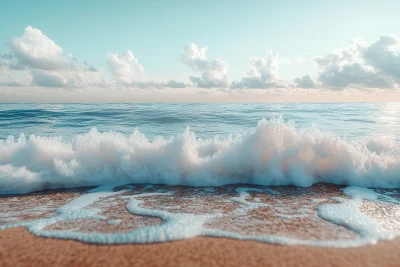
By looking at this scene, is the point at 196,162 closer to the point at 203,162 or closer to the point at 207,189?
the point at 203,162

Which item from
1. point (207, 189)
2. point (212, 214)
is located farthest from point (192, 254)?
point (207, 189)

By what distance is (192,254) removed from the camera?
2.48 m

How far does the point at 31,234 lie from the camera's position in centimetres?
294

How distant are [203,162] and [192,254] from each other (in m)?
3.32

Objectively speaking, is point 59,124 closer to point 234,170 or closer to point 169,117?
point 169,117

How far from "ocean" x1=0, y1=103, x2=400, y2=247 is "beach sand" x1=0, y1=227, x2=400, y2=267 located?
0.14 metres

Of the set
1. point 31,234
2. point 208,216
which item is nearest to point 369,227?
point 208,216

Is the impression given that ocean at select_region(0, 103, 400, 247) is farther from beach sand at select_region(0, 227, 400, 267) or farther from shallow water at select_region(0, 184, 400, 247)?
beach sand at select_region(0, 227, 400, 267)

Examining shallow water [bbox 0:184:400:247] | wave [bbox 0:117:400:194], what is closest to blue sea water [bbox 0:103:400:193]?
wave [bbox 0:117:400:194]

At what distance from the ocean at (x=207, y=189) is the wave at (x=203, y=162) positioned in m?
0.02

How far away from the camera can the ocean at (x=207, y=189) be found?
3.04 metres

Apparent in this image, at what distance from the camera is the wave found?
211 inches

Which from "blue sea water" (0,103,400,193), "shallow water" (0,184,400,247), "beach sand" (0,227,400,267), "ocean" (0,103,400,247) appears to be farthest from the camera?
"blue sea water" (0,103,400,193)

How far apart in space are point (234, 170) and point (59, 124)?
13.7 m
